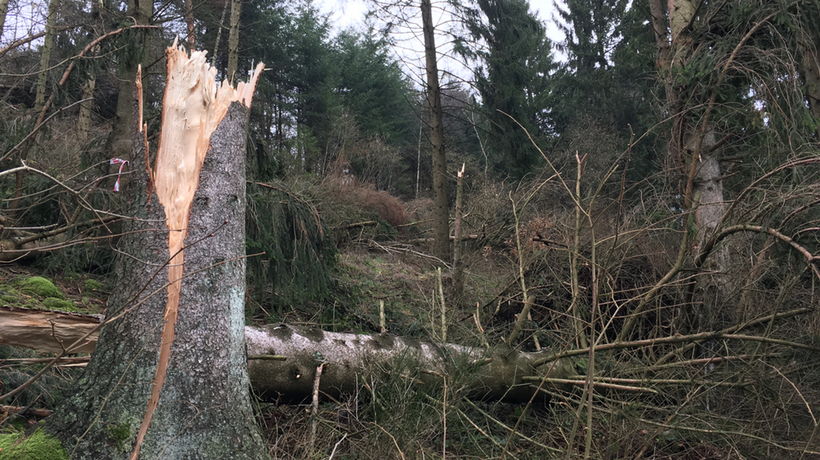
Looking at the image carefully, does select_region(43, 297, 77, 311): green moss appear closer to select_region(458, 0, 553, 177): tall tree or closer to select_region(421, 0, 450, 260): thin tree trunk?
select_region(421, 0, 450, 260): thin tree trunk

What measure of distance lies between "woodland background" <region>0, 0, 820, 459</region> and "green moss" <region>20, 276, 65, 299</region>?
57 millimetres

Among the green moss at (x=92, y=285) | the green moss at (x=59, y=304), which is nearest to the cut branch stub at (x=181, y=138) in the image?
the green moss at (x=59, y=304)

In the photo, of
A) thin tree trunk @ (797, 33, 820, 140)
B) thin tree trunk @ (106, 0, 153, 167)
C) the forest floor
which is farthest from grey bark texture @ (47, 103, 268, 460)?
thin tree trunk @ (797, 33, 820, 140)

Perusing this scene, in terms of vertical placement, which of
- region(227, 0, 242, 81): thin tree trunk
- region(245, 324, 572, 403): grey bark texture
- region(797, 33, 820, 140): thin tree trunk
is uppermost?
region(227, 0, 242, 81): thin tree trunk

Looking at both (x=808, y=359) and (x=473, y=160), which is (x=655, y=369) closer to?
(x=808, y=359)

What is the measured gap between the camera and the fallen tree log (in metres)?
2.87

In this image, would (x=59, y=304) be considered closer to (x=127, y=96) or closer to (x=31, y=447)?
(x=31, y=447)

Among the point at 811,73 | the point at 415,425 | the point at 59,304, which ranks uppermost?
the point at 811,73

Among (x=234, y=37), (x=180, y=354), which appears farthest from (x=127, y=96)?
(x=180, y=354)

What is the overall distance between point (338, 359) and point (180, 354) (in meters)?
1.21

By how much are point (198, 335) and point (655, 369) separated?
296cm

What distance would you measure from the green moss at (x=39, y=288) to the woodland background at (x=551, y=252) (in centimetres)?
6

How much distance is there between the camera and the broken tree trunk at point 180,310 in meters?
2.14

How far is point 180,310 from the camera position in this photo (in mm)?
2332
